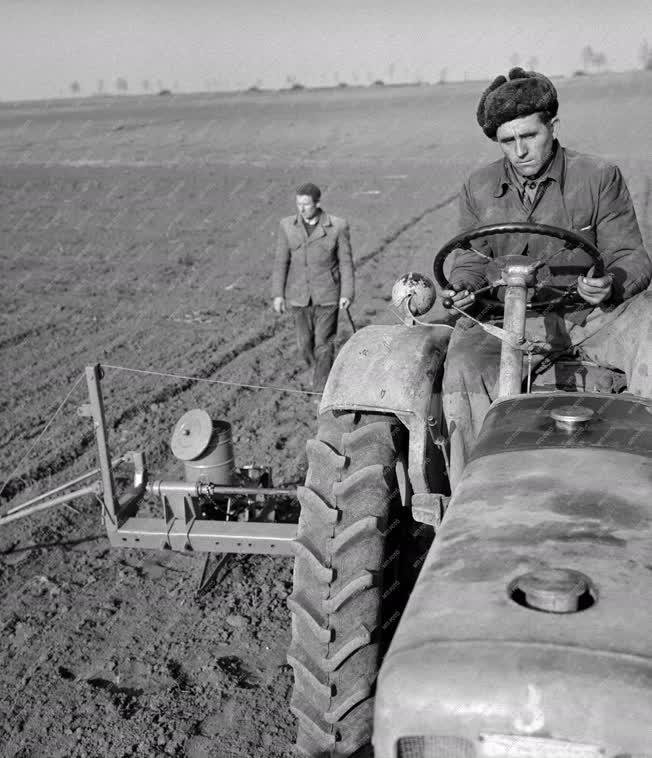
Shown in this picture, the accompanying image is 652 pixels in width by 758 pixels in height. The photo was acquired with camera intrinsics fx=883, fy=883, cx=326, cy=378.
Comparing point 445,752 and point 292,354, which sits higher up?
point 445,752

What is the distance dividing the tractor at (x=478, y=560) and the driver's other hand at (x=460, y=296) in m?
0.13

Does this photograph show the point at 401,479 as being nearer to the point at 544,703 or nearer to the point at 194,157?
the point at 544,703

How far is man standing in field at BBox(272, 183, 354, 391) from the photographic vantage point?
7312 millimetres

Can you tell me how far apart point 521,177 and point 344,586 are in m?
2.00

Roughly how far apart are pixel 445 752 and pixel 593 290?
6.29 ft

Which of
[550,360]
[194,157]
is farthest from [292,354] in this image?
[194,157]

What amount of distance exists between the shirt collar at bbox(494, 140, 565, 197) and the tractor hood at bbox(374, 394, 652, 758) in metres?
1.75

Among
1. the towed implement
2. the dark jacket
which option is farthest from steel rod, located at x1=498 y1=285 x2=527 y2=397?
the dark jacket

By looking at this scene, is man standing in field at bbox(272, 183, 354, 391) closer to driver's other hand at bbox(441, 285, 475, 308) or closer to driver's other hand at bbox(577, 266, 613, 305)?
driver's other hand at bbox(441, 285, 475, 308)

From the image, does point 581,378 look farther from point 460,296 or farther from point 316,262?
point 316,262

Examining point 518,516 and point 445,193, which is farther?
point 445,193

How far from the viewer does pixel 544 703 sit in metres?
1.62

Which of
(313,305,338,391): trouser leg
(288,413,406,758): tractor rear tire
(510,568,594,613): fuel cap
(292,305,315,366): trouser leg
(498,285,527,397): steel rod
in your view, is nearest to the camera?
(510,568,594,613): fuel cap

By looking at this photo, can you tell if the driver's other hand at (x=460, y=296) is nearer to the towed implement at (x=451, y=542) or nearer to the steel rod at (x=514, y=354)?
the towed implement at (x=451, y=542)
